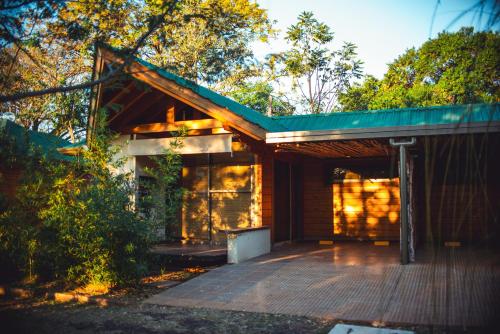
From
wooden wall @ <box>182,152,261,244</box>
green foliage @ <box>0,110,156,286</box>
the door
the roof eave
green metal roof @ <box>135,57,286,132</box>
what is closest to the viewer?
green foliage @ <box>0,110,156,286</box>

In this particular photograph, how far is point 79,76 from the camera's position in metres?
19.4

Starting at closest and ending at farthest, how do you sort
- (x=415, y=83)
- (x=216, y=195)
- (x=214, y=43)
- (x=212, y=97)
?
(x=212, y=97) → (x=216, y=195) → (x=214, y=43) → (x=415, y=83)

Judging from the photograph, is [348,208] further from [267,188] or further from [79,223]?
[79,223]

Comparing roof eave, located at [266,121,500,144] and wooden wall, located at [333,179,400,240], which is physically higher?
roof eave, located at [266,121,500,144]

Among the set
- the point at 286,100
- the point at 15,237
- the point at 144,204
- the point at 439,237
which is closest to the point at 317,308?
the point at 144,204

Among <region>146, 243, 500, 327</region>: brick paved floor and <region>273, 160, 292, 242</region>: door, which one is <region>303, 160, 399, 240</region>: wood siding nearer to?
<region>273, 160, 292, 242</region>: door

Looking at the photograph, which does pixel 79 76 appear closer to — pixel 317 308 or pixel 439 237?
pixel 317 308

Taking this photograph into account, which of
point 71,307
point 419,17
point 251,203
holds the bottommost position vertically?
point 71,307

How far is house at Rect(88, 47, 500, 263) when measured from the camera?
837cm

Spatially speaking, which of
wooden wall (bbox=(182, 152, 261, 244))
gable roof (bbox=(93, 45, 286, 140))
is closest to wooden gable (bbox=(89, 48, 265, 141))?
gable roof (bbox=(93, 45, 286, 140))

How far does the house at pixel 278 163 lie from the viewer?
837 cm

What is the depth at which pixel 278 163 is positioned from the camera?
11.0 m

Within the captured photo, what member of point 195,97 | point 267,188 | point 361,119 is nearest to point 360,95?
point 361,119

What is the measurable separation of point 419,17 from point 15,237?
7.41 metres
